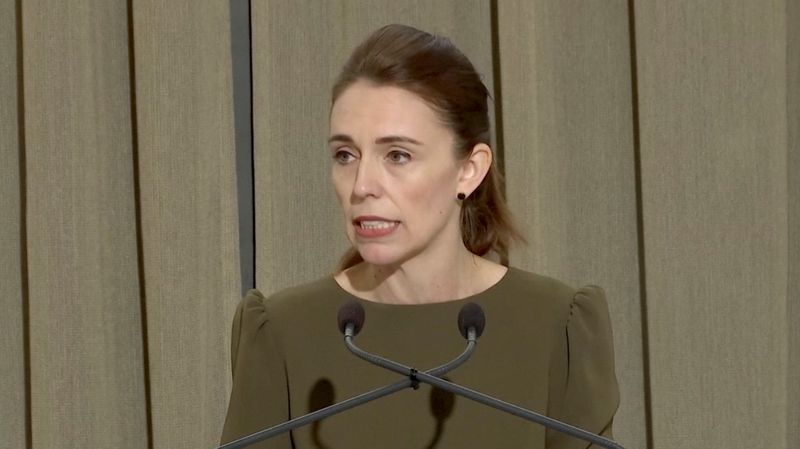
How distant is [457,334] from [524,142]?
763 millimetres

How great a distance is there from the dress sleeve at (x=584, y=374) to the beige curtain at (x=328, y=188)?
0.62 m

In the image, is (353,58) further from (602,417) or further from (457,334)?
(602,417)

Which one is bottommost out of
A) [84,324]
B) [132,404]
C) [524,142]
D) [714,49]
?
[132,404]

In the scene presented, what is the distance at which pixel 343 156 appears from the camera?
1428 millimetres

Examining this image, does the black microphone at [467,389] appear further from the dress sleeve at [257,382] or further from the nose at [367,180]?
the dress sleeve at [257,382]

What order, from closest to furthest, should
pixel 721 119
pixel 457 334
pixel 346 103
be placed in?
1. pixel 346 103
2. pixel 457 334
3. pixel 721 119

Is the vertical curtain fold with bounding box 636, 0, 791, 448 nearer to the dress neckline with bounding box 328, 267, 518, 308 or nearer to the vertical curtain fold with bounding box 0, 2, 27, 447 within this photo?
the dress neckline with bounding box 328, 267, 518, 308

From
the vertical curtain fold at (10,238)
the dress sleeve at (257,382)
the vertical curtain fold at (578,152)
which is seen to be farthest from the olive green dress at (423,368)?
the vertical curtain fold at (10,238)

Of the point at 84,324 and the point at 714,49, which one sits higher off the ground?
the point at 714,49

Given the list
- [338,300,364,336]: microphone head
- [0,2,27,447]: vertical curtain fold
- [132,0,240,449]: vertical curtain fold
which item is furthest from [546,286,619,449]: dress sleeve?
[0,2,27,447]: vertical curtain fold

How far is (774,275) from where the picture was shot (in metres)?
2.20

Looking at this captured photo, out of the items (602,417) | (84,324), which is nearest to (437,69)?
(602,417)

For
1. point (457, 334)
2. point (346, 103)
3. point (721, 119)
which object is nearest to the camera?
point (346, 103)

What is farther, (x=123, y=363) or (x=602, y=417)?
(x=123, y=363)
